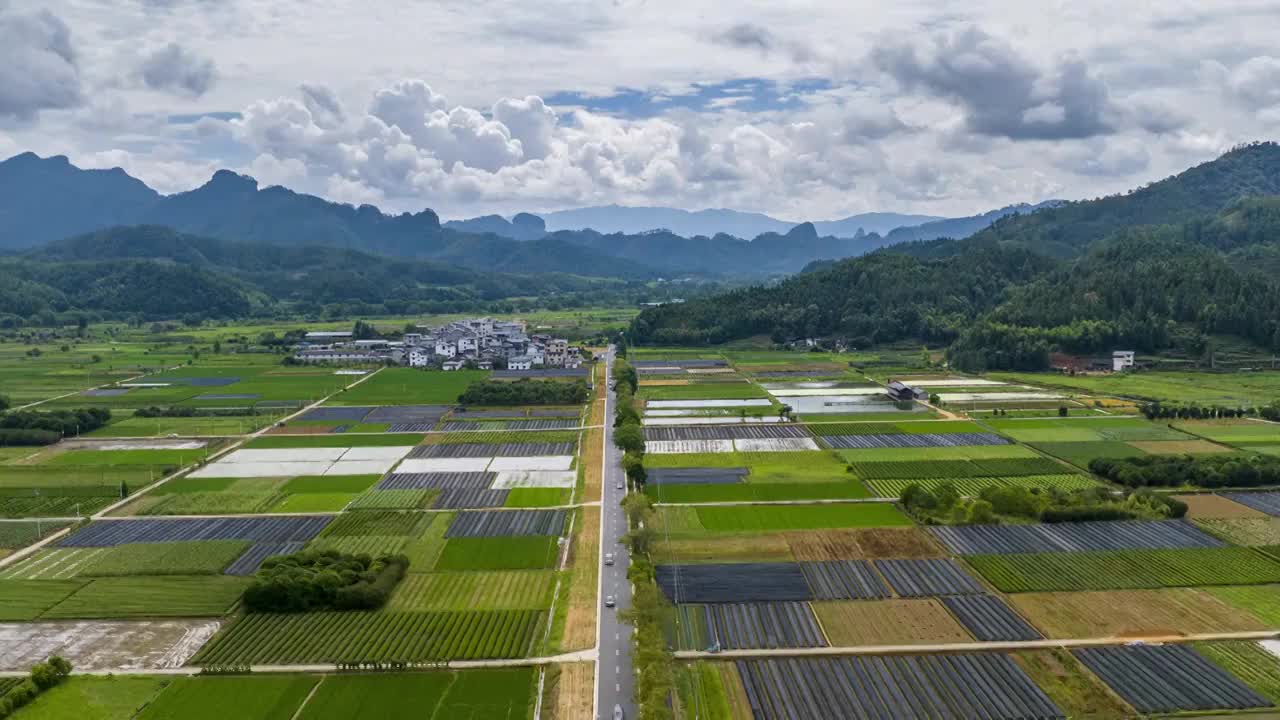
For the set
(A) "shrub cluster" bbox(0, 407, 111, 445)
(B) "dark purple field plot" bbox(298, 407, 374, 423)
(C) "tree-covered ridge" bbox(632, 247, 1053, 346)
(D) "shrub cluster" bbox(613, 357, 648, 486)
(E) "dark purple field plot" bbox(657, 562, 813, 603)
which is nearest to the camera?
(E) "dark purple field plot" bbox(657, 562, 813, 603)

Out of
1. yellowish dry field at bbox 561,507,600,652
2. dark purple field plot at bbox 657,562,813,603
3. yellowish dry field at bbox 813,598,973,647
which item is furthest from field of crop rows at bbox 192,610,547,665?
yellowish dry field at bbox 813,598,973,647

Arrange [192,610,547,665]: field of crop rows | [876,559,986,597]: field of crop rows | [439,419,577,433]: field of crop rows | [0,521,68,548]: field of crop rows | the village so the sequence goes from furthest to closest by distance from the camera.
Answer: the village < [439,419,577,433]: field of crop rows < [0,521,68,548]: field of crop rows < [876,559,986,597]: field of crop rows < [192,610,547,665]: field of crop rows

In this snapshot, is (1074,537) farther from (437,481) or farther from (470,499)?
(437,481)

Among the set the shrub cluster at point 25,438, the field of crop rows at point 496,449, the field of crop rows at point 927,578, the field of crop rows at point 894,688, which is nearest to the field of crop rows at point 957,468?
the field of crop rows at point 927,578

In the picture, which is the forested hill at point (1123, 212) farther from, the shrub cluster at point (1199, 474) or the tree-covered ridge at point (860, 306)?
the shrub cluster at point (1199, 474)

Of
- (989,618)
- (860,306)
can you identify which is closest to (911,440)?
(989,618)

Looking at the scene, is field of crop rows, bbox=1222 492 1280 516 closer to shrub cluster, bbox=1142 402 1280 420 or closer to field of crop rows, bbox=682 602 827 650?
shrub cluster, bbox=1142 402 1280 420

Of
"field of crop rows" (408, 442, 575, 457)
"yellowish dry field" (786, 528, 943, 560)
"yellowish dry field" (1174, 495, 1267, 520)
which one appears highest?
"field of crop rows" (408, 442, 575, 457)

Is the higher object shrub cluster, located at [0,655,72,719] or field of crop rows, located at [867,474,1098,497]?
field of crop rows, located at [867,474,1098,497]
